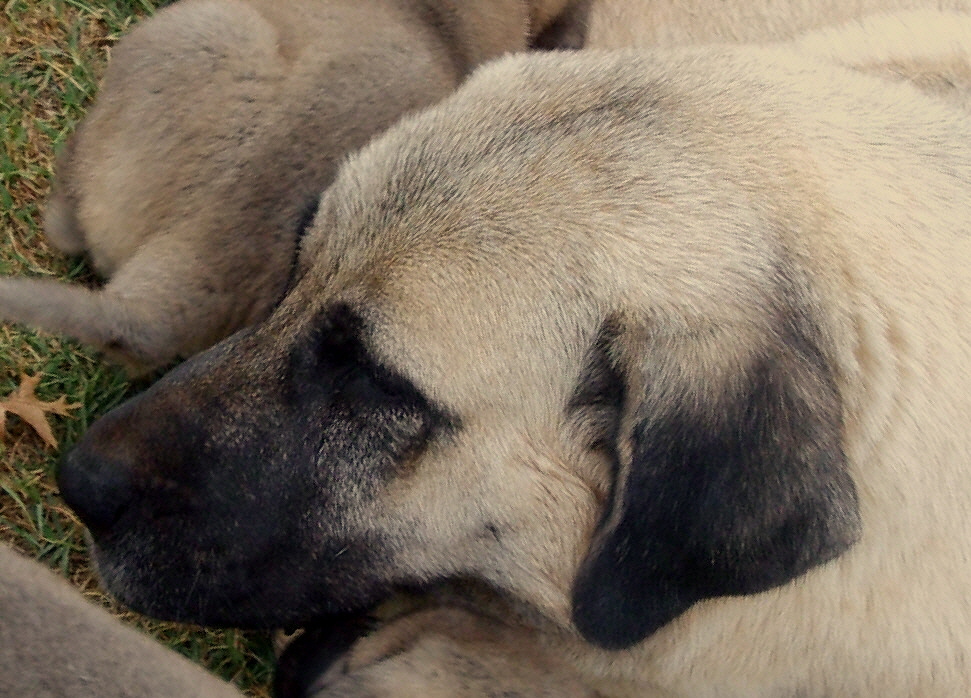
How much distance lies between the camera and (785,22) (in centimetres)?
340

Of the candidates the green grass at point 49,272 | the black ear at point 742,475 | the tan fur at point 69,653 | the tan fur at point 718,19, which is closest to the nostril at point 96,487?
the tan fur at point 69,653

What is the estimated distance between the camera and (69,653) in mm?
2057

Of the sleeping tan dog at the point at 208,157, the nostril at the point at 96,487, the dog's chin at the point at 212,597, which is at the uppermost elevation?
the sleeping tan dog at the point at 208,157

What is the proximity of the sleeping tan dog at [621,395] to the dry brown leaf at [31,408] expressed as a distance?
0.95 meters

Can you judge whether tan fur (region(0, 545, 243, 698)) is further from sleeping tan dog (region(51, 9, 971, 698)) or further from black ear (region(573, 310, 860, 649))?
black ear (region(573, 310, 860, 649))

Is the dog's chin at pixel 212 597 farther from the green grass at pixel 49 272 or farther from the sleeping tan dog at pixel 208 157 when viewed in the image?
the green grass at pixel 49 272

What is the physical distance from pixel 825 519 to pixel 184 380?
1.41m

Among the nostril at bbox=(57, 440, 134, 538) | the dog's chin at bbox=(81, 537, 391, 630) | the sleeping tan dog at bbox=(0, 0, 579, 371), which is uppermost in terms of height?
the sleeping tan dog at bbox=(0, 0, 579, 371)

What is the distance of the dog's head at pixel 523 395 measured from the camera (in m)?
1.84

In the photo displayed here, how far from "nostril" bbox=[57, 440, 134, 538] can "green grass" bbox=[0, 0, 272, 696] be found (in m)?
0.96

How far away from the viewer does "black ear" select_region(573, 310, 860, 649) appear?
182cm

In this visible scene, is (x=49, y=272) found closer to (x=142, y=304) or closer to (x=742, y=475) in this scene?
(x=142, y=304)

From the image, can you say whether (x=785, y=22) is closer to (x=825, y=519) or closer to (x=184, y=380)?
(x=825, y=519)

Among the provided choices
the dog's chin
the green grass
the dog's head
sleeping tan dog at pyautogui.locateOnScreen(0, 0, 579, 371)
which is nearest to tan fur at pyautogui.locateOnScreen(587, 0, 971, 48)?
sleeping tan dog at pyautogui.locateOnScreen(0, 0, 579, 371)
